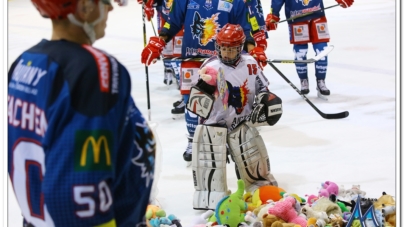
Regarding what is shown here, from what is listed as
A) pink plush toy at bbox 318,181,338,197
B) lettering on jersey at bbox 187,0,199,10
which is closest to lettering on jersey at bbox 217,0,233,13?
lettering on jersey at bbox 187,0,199,10

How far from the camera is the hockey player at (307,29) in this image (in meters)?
5.29

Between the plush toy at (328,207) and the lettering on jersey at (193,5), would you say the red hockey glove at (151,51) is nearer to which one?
the lettering on jersey at (193,5)

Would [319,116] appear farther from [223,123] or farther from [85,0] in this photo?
[85,0]

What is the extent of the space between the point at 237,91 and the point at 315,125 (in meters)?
Result: 1.58

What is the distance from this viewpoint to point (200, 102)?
3.07 meters

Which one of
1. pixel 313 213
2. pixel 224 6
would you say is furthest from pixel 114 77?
pixel 224 6

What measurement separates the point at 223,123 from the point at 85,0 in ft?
6.83

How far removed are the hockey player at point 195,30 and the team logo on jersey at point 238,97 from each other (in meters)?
0.62

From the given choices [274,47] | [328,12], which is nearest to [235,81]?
[274,47]

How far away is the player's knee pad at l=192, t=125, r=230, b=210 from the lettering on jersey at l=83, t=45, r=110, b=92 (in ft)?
6.65

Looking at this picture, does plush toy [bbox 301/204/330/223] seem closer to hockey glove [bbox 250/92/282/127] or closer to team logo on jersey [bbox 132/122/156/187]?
hockey glove [bbox 250/92/282/127]

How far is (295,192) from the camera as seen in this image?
3.39 m

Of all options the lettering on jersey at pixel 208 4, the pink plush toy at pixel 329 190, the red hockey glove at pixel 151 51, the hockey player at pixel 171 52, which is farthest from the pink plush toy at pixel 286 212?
the hockey player at pixel 171 52

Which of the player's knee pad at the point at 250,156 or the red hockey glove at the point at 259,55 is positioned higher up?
the red hockey glove at the point at 259,55
